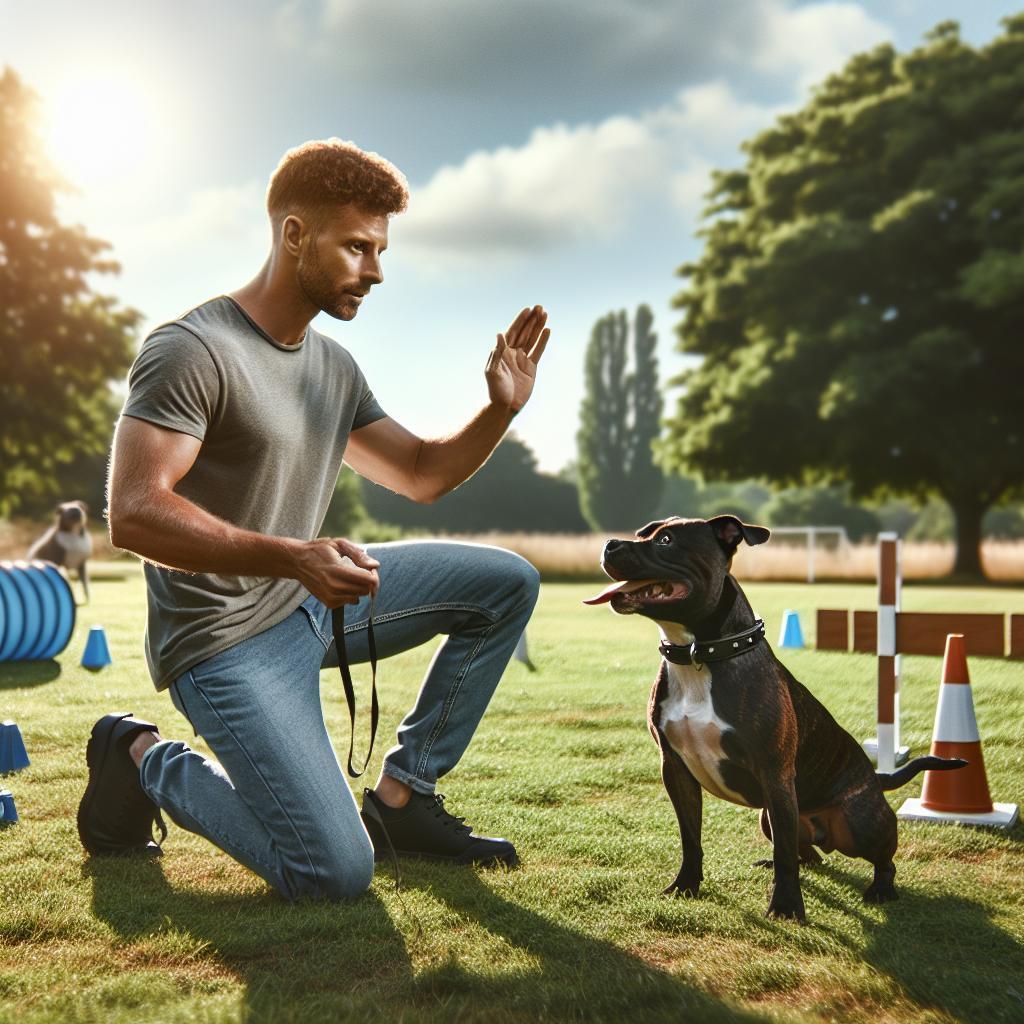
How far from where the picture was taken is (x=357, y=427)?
4.33m

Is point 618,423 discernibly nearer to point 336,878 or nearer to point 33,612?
point 33,612

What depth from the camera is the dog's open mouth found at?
3.29 metres

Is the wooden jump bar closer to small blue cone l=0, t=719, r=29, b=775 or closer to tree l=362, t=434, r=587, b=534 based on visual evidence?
small blue cone l=0, t=719, r=29, b=775

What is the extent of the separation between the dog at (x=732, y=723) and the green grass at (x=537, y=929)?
0.61 feet

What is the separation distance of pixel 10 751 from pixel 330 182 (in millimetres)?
3300

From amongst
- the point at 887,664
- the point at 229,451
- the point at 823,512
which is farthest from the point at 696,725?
the point at 823,512

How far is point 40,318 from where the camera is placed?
32.0 meters

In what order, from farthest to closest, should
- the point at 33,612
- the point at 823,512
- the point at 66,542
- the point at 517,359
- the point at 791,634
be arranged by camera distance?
the point at 823,512 → the point at 66,542 → the point at 791,634 → the point at 33,612 → the point at 517,359

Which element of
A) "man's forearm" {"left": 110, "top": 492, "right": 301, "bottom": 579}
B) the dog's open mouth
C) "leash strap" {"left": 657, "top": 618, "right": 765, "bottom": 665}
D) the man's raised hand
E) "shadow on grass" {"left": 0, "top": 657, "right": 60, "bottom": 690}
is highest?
the man's raised hand

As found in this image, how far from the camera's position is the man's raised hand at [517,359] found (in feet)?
13.1

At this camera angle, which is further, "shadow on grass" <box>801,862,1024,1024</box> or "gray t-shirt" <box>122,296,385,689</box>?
"gray t-shirt" <box>122,296,385,689</box>

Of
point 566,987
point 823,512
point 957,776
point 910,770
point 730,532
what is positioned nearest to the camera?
point 566,987

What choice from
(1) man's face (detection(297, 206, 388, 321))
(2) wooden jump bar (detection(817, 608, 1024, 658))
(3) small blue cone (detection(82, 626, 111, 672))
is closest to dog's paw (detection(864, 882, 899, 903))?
(2) wooden jump bar (detection(817, 608, 1024, 658))

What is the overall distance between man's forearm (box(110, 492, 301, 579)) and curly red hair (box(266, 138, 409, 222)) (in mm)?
1121
